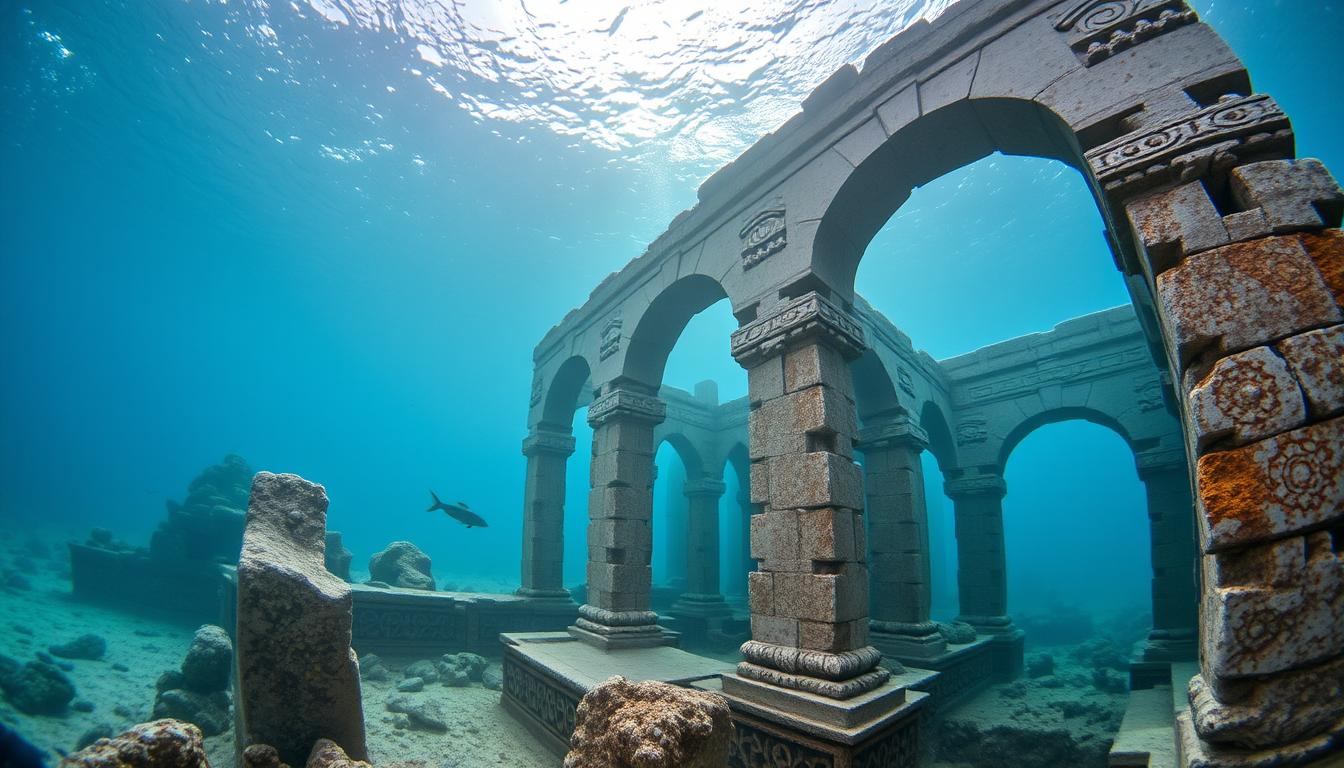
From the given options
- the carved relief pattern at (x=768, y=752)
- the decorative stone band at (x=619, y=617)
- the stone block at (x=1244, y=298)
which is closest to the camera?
the stone block at (x=1244, y=298)

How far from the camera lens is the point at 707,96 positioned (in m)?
18.7

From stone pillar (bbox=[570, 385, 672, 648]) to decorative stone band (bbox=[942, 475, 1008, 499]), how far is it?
298 inches

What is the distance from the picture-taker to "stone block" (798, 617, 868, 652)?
430 cm

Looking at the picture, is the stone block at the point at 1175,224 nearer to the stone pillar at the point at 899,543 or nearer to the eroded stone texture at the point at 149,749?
the eroded stone texture at the point at 149,749

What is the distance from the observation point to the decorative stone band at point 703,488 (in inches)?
582

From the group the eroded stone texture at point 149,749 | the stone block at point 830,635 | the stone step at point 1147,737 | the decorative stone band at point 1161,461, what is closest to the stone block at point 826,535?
the stone block at point 830,635

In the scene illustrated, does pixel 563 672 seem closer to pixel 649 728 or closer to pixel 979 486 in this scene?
pixel 649 728

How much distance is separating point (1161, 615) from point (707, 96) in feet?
62.7

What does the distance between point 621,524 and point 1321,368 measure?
6711mm

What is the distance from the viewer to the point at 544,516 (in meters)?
10.3

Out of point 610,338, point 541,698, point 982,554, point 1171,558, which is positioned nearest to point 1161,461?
point 1171,558

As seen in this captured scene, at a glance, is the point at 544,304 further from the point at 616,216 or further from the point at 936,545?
the point at 936,545

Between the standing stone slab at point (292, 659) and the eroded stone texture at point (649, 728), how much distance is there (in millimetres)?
1163

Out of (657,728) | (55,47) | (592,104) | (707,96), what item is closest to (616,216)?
(592,104)
